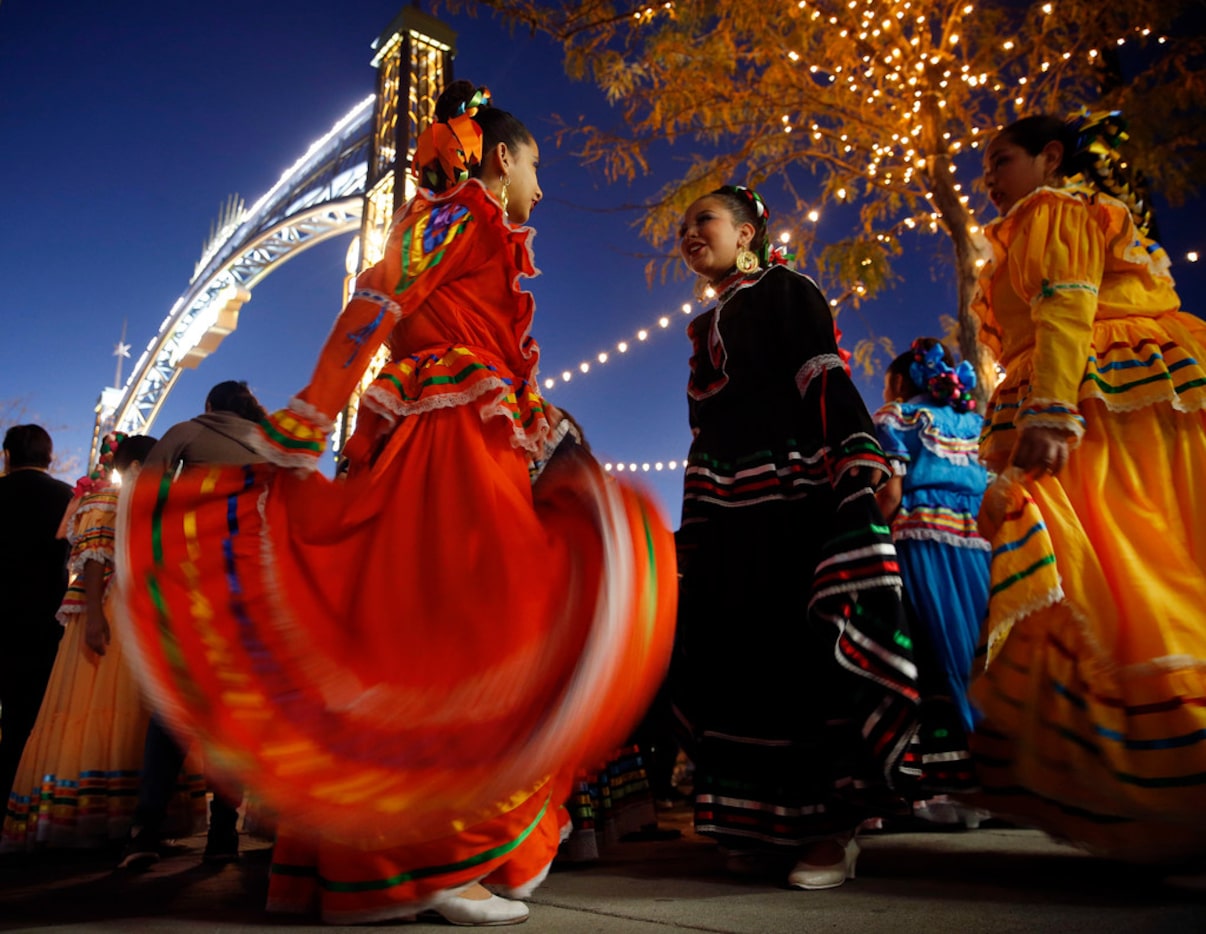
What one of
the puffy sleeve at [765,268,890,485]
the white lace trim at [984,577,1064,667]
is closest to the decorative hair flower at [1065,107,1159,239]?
the puffy sleeve at [765,268,890,485]

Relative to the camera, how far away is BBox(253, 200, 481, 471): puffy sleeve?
1.51m

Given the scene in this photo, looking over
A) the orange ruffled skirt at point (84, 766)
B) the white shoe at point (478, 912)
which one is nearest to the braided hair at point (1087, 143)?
the white shoe at point (478, 912)

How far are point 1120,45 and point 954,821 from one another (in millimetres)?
7169

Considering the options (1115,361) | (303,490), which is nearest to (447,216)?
(303,490)

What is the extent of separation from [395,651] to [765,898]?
90 centimetres

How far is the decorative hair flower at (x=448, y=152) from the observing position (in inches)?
76.9

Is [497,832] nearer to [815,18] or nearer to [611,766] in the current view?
[611,766]

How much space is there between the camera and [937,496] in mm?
3408

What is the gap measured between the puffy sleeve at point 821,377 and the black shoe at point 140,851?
2.32m

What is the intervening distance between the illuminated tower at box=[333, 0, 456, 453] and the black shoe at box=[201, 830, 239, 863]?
4360 millimetres

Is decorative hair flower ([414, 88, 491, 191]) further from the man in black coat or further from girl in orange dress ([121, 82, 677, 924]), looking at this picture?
the man in black coat

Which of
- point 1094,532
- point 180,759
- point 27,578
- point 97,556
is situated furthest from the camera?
point 27,578

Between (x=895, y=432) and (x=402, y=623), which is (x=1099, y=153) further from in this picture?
(x=402, y=623)

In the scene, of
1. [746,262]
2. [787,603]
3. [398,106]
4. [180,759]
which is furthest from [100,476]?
[398,106]
